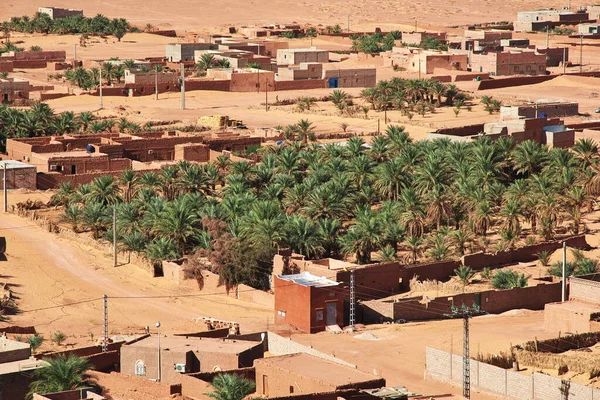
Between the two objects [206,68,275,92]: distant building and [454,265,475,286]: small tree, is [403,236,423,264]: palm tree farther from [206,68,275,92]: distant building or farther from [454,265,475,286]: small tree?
[206,68,275,92]: distant building

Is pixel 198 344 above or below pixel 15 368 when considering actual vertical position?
below

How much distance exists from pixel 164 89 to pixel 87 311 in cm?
4261

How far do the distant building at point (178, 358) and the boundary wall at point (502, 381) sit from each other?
12.2ft

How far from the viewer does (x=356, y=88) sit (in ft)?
263

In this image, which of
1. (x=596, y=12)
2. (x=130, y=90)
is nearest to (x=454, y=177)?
(x=130, y=90)

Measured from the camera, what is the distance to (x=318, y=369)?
26891 mm

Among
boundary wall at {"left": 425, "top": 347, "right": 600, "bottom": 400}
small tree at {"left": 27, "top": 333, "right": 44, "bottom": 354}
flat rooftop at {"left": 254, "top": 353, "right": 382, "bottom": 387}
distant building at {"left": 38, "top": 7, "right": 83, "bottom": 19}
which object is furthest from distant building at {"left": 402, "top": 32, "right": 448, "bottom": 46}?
flat rooftop at {"left": 254, "top": 353, "right": 382, "bottom": 387}

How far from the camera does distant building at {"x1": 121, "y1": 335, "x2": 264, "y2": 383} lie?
93.8ft

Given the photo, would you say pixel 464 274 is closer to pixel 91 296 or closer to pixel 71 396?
pixel 91 296

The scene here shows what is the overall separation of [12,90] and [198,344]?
4450 cm

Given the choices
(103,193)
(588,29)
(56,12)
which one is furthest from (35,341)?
(588,29)

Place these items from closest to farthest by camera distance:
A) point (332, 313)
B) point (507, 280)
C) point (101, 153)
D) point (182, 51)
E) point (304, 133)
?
point (332, 313) < point (507, 280) < point (101, 153) < point (304, 133) < point (182, 51)

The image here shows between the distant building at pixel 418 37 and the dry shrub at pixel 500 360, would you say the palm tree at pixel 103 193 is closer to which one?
the dry shrub at pixel 500 360

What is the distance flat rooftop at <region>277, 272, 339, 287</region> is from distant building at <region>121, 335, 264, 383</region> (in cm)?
465
